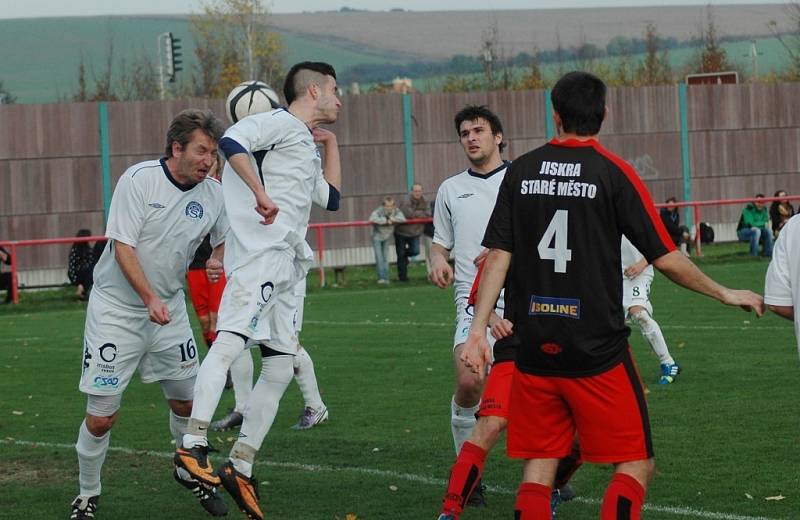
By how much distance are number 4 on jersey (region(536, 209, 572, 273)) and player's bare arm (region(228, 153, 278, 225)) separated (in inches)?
69.5

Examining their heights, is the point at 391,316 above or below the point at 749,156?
below

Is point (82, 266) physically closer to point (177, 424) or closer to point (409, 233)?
point (409, 233)

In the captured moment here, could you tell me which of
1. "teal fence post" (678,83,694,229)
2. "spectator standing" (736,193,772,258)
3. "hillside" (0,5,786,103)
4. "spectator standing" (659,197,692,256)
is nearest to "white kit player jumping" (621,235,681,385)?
"spectator standing" (659,197,692,256)

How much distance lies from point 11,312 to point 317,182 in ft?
59.4

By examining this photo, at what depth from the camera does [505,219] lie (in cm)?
582

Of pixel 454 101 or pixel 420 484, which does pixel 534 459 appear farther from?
pixel 454 101

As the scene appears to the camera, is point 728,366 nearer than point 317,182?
No

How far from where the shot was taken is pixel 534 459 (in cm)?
580

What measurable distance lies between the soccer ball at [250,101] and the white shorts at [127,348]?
1624 mm

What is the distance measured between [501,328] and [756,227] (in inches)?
951

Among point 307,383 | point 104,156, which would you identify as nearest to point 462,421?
point 307,383

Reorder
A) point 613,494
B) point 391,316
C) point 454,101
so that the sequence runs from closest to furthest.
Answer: point 613,494 < point 391,316 < point 454,101

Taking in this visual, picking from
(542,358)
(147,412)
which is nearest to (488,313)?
(542,358)

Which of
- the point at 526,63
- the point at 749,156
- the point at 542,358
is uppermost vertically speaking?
the point at 526,63
